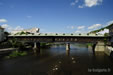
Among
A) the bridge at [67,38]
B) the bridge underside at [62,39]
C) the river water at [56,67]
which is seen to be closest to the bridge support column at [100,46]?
the bridge at [67,38]

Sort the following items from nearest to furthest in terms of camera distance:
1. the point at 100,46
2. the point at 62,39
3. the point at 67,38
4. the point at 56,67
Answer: the point at 56,67 < the point at 100,46 < the point at 67,38 < the point at 62,39

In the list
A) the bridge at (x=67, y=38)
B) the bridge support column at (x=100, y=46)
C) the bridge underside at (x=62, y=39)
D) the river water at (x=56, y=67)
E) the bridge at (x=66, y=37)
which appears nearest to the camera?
the river water at (x=56, y=67)

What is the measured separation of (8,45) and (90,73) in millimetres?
56835

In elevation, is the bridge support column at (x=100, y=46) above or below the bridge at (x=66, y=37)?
below

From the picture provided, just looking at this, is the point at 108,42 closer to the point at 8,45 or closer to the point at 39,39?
the point at 39,39

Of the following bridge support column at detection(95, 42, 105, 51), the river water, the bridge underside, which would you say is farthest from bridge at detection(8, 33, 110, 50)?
the river water

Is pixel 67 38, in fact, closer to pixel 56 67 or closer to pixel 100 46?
pixel 100 46

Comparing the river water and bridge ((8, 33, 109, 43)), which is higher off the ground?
bridge ((8, 33, 109, 43))

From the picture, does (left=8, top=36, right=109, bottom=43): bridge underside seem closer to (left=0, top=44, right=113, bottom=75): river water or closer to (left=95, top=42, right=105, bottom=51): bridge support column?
(left=95, top=42, right=105, bottom=51): bridge support column

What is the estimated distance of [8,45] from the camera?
6188 centimetres

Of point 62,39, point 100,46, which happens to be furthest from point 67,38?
point 100,46

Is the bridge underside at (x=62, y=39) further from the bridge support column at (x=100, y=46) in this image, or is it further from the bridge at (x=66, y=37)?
the bridge support column at (x=100, y=46)

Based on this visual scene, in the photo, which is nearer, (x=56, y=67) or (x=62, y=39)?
(x=56, y=67)

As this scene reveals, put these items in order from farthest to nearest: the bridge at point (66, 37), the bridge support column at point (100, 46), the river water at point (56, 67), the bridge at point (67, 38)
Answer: the bridge at point (66, 37)
the bridge at point (67, 38)
the bridge support column at point (100, 46)
the river water at point (56, 67)
